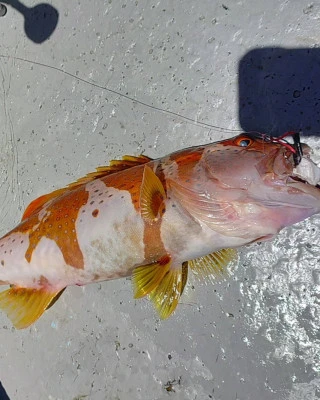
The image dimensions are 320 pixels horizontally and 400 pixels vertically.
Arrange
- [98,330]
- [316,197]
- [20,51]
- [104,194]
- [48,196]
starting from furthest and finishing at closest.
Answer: [20,51] → [98,330] → [48,196] → [104,194] → [316,197]

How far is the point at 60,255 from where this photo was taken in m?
2.40

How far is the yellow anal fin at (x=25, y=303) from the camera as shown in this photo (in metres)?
2.62

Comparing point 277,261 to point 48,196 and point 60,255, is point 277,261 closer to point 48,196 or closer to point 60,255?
point 60,255

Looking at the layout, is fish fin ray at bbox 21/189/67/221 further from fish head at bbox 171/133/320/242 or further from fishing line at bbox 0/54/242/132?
fish head at bbox 171/133/320/242

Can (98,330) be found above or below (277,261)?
below

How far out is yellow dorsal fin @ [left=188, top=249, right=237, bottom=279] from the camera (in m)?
2.42

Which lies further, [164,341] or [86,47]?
[86,47]

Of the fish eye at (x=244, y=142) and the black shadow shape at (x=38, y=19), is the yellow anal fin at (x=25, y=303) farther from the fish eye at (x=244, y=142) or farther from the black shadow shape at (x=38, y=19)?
the black shadow shape at (x=38, y=19)

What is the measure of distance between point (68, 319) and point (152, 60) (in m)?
1.97

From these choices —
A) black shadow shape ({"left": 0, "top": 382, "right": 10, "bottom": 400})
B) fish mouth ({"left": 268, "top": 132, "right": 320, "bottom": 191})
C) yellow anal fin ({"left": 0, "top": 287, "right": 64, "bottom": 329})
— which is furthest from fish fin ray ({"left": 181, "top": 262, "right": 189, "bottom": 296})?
black shadow shape ({"left": 0, "top": 382, "right": 10, "bottom": 400})

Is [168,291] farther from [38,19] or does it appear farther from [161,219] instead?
[38,19]

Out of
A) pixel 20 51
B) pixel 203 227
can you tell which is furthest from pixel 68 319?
pixel 20 51

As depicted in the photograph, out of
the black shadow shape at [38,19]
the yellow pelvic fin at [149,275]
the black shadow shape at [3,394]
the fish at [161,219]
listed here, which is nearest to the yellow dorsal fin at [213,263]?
the fish at [161,219]

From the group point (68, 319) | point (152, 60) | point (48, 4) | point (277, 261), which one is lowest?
point (68, 319)
